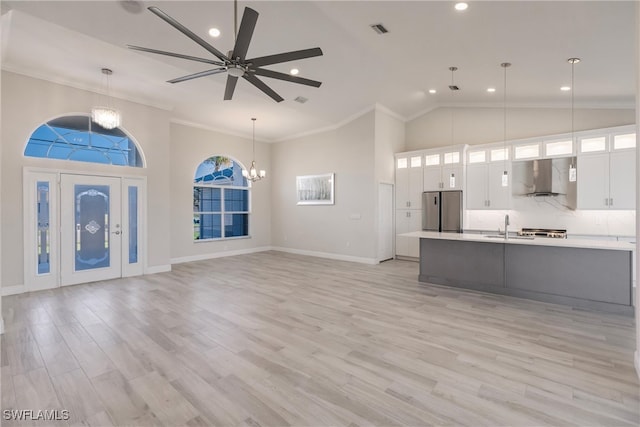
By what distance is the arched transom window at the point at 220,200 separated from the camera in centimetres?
832

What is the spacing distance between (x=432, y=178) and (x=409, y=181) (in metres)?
0.60

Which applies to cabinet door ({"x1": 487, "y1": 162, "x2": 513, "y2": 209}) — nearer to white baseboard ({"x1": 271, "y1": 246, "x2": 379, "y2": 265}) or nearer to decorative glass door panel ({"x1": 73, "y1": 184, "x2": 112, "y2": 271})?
white baseboard ({"x1": 271, "y1": 246, "x2": 379, "y2": 265})

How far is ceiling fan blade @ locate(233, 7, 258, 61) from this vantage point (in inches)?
96.4

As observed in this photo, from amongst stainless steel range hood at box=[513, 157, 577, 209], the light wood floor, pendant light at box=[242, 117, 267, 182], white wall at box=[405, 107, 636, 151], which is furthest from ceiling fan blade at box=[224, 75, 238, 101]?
stainless steel range hood at box=[513, 157, 577, 209]

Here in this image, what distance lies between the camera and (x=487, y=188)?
22.7ft

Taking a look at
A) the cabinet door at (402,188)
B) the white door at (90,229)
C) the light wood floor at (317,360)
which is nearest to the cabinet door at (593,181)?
the light wood floor at (317,360)

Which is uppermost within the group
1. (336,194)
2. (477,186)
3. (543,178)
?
(543,178)

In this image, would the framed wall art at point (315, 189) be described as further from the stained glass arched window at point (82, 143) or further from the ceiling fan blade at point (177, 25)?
the ceiling fan blade at point (177, 25)

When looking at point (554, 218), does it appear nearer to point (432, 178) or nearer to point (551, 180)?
point (551, 180)

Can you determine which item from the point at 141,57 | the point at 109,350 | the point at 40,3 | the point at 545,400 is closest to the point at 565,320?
the point at 545,400

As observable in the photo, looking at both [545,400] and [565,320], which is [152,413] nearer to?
[545,400]

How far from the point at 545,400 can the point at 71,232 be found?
701 cm

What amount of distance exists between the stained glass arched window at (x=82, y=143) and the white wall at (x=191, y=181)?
136 cm

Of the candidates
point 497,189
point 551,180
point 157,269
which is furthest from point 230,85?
point 551,180
